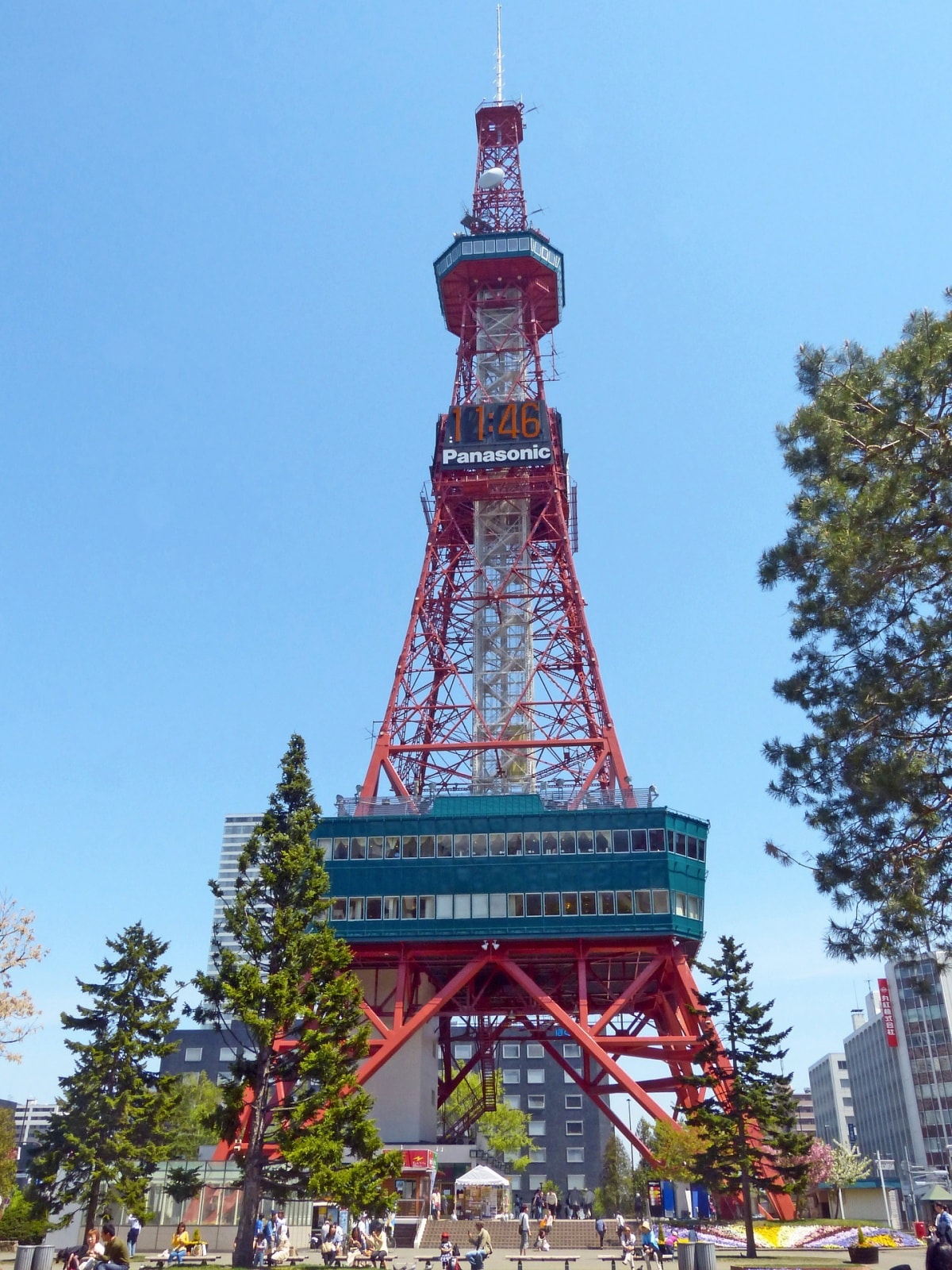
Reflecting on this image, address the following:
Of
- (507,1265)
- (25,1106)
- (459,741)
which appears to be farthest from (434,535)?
(25,1106)

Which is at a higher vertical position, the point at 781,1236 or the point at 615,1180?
the point at 615,1180

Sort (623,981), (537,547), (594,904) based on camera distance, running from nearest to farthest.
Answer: (594,904) → (623,981) → (537,547)

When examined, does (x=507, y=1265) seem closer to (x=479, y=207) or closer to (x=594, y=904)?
(x=594, y=904)

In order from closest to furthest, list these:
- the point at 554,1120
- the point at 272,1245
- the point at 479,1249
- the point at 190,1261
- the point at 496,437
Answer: the point at 190,1261
the point at 479,1249
the point at 272,1245
the point at 496,437
the point at 554,1120

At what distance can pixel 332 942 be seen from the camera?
33344 mm

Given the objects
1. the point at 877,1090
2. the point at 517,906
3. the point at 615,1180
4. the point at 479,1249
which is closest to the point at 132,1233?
the point at 479,1249

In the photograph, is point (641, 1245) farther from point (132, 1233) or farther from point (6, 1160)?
point (6, 1160)

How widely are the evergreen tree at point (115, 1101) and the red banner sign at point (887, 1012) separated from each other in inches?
2966

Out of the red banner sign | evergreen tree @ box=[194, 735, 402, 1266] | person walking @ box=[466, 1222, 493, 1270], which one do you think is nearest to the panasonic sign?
evergreen tree @ box=[194, 735, 402, 1266]

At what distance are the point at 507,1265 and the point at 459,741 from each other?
109 feet

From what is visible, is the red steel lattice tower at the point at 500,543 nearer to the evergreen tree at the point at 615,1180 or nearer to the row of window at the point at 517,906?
the row of window at the point at 517,906

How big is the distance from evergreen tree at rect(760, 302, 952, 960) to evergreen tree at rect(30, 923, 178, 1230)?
89.3ft

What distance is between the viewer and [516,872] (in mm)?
55250

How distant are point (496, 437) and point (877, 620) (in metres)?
54.1
